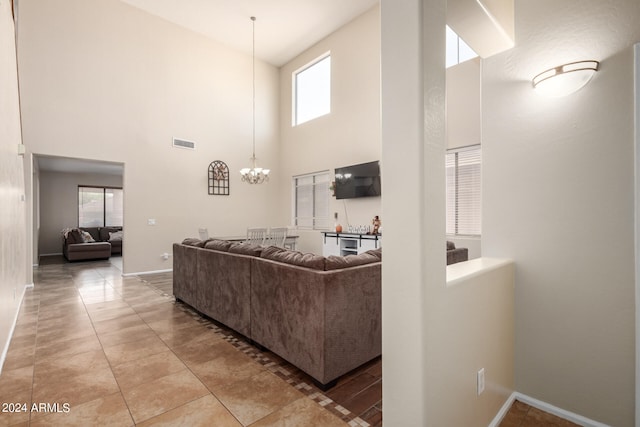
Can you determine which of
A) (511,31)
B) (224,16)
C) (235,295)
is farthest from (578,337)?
(224,16)

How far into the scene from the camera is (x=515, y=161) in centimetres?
204

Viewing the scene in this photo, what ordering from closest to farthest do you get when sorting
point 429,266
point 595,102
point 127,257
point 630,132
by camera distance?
point 429,266 < point 630,132 < point 595,102 < point 127,257

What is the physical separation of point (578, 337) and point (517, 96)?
1524 mm

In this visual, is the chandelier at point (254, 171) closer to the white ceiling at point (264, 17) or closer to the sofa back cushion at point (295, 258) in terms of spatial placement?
the white ceiling at point (264, 17)

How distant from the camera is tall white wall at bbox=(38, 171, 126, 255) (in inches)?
352

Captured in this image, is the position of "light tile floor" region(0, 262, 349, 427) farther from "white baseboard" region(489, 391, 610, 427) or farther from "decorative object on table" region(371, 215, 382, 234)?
"decorative object on table" region(371, 215, 382, 234)

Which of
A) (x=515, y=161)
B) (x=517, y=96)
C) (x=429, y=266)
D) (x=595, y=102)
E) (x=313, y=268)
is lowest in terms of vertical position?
(x=313, y=268)

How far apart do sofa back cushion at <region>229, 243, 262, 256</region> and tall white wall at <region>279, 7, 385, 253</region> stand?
11.3ft

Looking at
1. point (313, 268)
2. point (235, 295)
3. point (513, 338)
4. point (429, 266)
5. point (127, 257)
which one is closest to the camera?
point (429, 266)

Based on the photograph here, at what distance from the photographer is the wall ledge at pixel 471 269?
1432mm

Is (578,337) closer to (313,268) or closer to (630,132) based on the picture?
(630,132)

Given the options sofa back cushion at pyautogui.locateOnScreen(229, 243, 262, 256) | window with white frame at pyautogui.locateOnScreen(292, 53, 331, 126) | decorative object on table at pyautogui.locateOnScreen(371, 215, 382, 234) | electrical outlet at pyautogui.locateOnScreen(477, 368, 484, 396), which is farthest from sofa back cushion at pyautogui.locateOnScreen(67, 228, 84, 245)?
electrical outlet at pyautogui.locateOnScreen(477, 368, 484, 396)

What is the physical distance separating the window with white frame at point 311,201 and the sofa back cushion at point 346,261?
15.7 feet

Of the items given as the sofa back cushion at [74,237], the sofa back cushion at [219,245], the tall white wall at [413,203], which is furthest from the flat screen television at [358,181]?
the sofa back cushion at [74,237]
